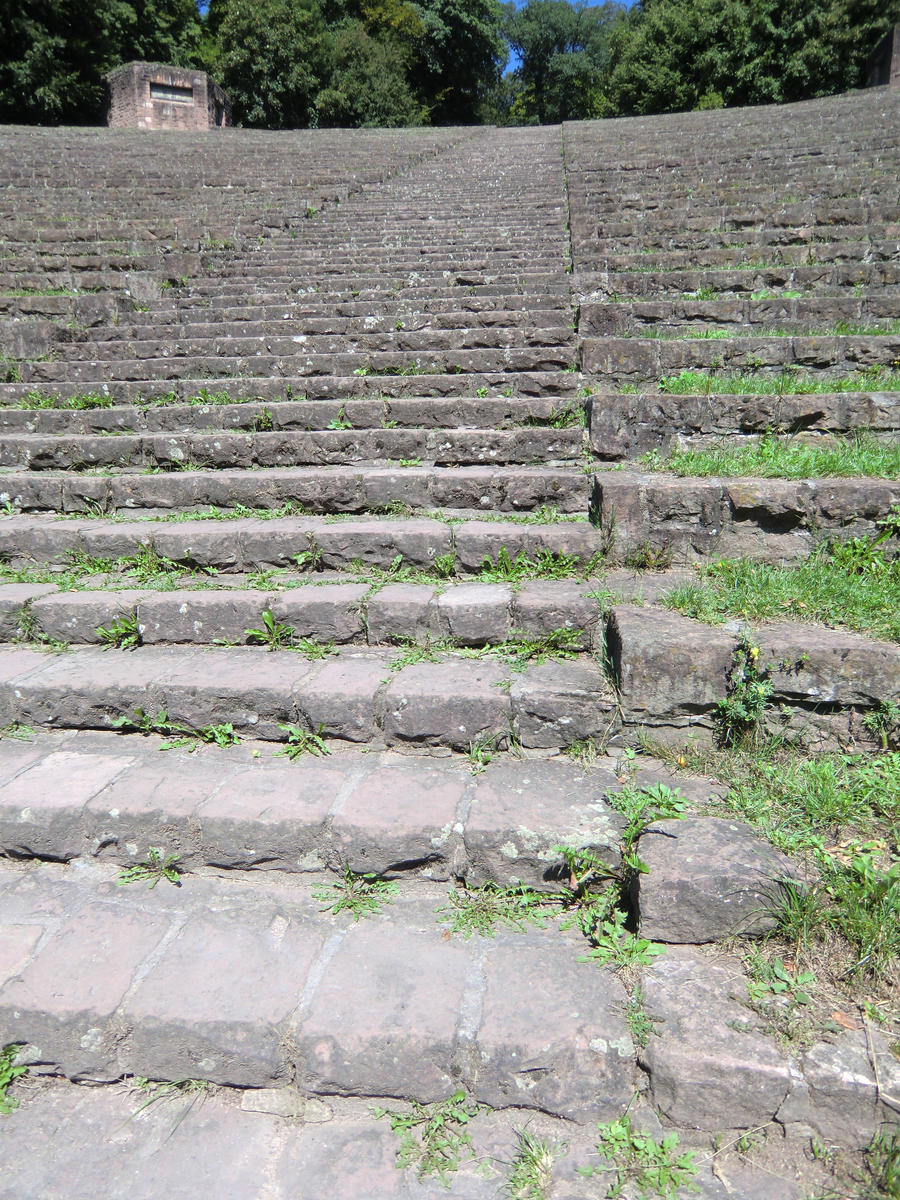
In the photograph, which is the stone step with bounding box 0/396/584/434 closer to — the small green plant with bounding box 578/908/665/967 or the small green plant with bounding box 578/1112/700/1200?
the small green plant with bounding box 578/908/665/967

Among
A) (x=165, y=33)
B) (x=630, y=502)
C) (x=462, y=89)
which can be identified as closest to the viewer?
(x=630, y=502)

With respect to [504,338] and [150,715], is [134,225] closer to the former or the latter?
[504,338]

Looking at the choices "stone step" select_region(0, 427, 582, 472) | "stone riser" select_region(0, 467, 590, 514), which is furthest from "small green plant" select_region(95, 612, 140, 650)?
"stone step" select_region(0, 427, 582, 472)

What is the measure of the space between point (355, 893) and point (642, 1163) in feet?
3.03

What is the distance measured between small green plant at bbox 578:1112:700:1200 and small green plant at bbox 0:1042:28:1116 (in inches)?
50.9

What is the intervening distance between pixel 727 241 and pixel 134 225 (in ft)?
22.4

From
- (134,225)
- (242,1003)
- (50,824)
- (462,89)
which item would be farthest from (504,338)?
(462,89)

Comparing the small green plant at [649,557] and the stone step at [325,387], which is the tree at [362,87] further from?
the small green plant at [649,557]

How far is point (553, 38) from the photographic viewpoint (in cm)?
3781

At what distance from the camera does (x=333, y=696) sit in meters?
2.44

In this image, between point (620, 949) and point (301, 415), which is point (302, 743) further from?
point (301, 415)

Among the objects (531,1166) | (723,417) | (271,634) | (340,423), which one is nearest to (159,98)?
(340,423)

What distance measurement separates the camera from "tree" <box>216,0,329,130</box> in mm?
23469

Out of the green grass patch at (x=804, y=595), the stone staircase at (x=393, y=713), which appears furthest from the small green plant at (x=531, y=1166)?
Answer: the green grass patch at (x=804, y=595)
